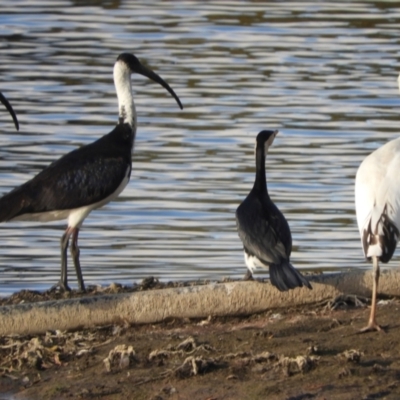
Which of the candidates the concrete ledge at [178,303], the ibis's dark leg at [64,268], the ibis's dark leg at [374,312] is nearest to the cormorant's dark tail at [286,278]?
the concrete ledge at [178,303]

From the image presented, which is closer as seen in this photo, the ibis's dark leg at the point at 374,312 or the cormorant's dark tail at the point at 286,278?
the ibis's dark leg at the point at 374,312

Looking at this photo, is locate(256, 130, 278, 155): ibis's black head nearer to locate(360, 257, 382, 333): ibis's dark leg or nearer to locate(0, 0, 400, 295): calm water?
locate(0, 0, 400, 295): calm water

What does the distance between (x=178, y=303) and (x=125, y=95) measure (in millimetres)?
3463

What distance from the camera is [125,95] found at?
1105 centimetres

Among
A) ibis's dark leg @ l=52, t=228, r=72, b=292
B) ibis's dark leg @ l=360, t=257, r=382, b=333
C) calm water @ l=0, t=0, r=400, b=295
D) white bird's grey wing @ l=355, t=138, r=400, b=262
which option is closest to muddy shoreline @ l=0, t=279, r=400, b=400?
ibis's dark leg @ l=360, t=257, r=382, b=333

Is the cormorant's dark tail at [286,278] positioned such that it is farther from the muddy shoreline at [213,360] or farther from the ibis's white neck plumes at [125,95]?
the ibis's white neck plumes at [125,95]

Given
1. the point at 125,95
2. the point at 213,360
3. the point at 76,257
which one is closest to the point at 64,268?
the point at 76,257

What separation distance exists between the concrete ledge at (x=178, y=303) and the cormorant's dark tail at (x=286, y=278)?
144mm

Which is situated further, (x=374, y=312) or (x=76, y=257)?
(x=76, y=257)

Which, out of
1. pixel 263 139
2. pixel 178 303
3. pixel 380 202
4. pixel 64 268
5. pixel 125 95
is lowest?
pixel 64 268

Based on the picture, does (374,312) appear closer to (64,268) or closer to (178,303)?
(178,303)

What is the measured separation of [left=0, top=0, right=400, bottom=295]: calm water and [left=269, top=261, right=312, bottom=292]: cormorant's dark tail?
3.02 meters

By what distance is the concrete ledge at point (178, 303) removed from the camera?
7.67 m

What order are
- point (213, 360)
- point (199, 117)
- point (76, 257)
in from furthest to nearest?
point (199, 117) → point (76, 257) → point (213, 360)
